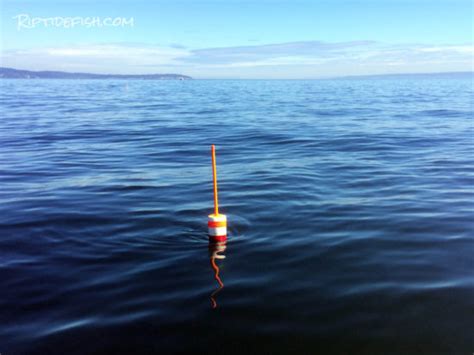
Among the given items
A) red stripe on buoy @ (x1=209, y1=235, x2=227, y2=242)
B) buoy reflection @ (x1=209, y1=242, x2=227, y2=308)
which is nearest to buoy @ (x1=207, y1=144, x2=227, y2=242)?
red stripe on buoy @ (x1=209, y1=235, x2=227, y2=242)

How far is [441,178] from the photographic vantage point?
46.7ft

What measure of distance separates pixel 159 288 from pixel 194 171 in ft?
29.5

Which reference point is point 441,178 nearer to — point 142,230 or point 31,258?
point 142,230

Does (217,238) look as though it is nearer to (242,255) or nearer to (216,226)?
(216,226)

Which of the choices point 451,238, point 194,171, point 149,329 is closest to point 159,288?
point 149,329

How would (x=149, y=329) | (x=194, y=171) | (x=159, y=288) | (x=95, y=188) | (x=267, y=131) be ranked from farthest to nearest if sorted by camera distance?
(x=267, y=131) < (x=194, y=171) < (x=95, y=188) < (x=159, y=288) < (x=149, y=329)

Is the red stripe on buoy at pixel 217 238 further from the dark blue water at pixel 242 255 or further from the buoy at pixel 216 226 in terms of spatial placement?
the dark blue water at pixel 242 255

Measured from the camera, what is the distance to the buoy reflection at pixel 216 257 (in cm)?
692

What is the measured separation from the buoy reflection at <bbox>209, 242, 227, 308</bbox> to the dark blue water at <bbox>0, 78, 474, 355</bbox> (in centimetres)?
3

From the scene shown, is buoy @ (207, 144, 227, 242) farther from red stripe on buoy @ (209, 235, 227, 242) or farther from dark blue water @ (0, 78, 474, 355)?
dark blue water @ (0, 78, 474, 355)

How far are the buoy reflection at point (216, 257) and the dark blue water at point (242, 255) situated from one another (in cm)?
3

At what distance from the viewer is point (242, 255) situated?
8.36 m

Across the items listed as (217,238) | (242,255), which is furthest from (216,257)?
(217,238)

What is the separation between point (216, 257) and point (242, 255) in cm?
44
